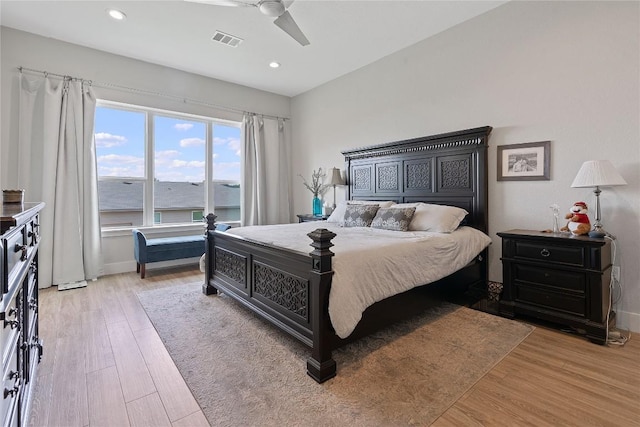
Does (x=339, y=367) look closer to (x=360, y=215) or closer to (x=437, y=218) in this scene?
(x=437, y=218)

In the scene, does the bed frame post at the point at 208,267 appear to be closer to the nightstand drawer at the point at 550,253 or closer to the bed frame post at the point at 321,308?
the bed frame post at the point at 321,308

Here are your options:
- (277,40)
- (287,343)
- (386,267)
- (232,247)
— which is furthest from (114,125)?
(386,267)

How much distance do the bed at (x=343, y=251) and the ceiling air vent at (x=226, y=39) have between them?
7.10 ft

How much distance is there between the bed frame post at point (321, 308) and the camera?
6.06 ft

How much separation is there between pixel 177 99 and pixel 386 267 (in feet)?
14.3

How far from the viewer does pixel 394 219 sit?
3.28 metres

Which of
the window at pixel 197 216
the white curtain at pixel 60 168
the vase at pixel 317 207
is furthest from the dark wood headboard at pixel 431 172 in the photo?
the white curtain at pixel 60 168

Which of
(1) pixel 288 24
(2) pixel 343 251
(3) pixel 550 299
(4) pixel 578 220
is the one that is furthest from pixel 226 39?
(3) pixel 550 299

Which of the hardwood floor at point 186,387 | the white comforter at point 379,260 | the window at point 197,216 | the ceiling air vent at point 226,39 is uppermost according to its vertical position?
the ceiling air vent at point 226,39

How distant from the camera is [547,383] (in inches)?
71.5

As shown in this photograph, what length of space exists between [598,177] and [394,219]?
1666mm

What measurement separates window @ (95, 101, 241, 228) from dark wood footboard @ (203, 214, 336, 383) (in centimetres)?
209

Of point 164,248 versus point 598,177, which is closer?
point 598,177

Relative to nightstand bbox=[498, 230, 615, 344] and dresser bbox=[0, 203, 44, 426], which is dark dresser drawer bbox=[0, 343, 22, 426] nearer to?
dresser bbox=[0, 203, 44, 426]
